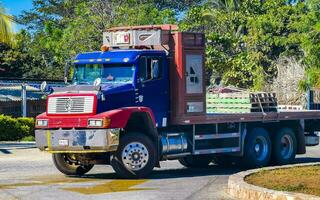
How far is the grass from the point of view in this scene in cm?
1359

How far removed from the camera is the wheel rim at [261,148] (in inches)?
818

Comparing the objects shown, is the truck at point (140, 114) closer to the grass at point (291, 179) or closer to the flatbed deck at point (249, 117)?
the flatbed deck at point (249, 117)

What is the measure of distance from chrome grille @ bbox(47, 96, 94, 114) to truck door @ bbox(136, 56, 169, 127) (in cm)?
126

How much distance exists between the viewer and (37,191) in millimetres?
15281

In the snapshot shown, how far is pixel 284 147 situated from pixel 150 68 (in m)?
5.37

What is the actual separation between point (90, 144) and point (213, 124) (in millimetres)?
3794

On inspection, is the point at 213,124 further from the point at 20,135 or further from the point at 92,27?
the point at 92,27

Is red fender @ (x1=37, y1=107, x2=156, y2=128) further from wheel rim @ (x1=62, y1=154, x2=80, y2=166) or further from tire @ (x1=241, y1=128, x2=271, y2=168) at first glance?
tire @ (x1=241, y1=128, x2=271, y2=168)

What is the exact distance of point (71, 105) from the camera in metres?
17.7

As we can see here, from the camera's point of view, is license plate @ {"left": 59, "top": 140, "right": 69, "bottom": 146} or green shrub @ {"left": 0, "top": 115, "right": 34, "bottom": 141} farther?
green shrub @ {"left": 0, "top": 115, "right": 34, "bottom": 141}

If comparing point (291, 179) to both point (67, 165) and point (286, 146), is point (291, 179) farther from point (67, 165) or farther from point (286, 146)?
point (286, 146)

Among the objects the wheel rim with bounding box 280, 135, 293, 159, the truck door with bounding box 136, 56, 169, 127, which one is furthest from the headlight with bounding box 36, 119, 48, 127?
the wheel rim with bounding box 280, 135, 293, 159

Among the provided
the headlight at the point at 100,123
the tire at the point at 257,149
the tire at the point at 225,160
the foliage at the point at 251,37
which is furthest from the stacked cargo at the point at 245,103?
the foliage at the point at 251,37

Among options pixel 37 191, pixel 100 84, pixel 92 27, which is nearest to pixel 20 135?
pixel 92 27
